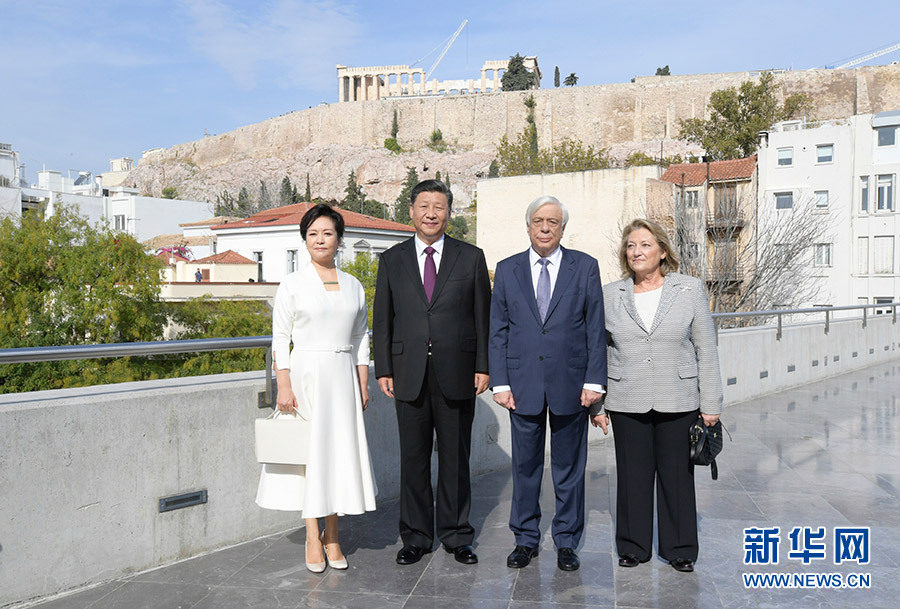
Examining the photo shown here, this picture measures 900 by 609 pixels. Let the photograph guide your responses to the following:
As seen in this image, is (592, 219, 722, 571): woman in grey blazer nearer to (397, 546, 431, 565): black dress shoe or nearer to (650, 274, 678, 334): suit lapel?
(650, 274, 678, 334): suit lapel

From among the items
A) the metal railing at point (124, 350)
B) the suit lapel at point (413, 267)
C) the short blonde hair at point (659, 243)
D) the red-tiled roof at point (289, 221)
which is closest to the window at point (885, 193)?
the red-tiled roof at point (289, 221)

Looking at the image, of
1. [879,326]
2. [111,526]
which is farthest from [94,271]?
[111,526]

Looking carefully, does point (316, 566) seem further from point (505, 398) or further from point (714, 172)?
point (714, 172)

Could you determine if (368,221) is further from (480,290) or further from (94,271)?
(480,290)

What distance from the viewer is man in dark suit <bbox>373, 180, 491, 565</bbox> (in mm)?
3953

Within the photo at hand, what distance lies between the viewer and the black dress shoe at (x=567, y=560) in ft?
12.4

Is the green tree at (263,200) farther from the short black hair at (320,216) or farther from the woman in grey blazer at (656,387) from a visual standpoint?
the woman in grey blazer at (656,387)

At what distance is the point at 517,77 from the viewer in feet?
346

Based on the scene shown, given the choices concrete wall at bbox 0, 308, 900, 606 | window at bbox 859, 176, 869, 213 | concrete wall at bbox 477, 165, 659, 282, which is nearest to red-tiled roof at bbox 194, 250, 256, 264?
concrete wall at bbox 477, 165, 659, 282

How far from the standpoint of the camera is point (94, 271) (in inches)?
1249

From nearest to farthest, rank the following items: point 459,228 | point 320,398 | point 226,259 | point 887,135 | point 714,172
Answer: point 320,398 → point 887,135 → point 714,172 → point 226,259 → point 459,228

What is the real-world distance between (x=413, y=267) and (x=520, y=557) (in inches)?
62.6

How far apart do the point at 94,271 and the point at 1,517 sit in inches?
1234

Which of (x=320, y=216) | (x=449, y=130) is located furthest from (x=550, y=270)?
(x=449, y=130)
